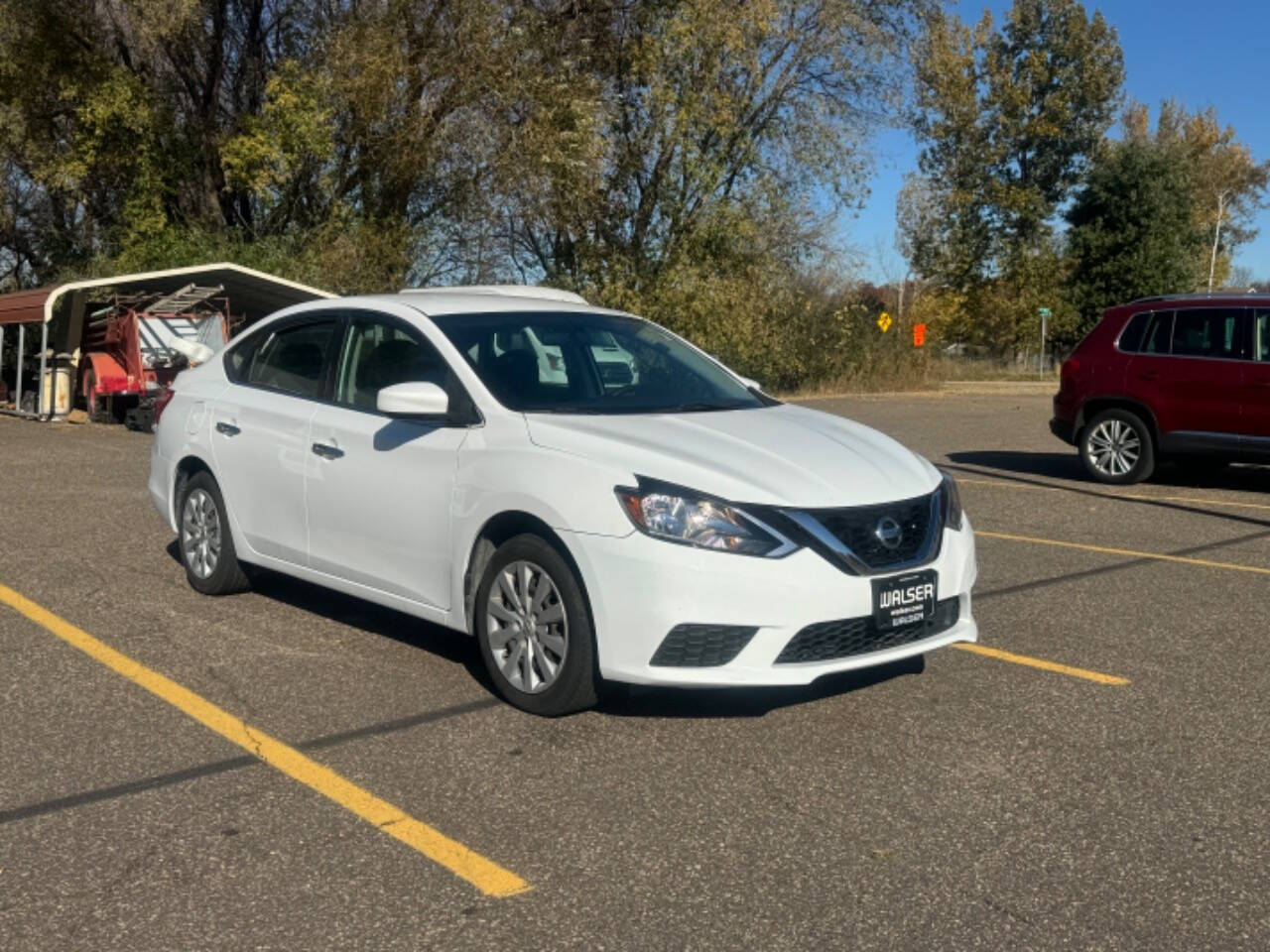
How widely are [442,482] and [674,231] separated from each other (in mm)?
26411

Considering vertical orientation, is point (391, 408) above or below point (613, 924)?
above

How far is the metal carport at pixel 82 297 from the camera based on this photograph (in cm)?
2138

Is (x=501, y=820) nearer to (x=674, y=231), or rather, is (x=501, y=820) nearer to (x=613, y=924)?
(x=613, y=924)

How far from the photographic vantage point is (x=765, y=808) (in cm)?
459

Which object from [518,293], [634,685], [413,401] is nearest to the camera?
[413,401]

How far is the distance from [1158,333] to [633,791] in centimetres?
1034

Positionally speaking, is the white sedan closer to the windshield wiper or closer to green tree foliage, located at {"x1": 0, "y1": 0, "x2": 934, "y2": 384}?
the windshield wiper

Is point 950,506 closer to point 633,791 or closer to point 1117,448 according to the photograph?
point 633,791

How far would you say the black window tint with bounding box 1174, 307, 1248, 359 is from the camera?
508 inches

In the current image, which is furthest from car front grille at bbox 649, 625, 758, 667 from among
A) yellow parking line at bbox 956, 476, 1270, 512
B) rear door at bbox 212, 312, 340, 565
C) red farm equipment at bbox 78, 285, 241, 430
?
red farm equipment at bbox 78, 285, 241, 430

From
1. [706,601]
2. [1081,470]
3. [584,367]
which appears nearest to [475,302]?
[584,367]

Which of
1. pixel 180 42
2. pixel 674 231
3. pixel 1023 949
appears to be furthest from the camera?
pixel 674 231

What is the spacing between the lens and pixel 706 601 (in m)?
5.04

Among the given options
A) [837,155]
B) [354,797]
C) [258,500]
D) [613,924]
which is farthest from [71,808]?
[837,155]
